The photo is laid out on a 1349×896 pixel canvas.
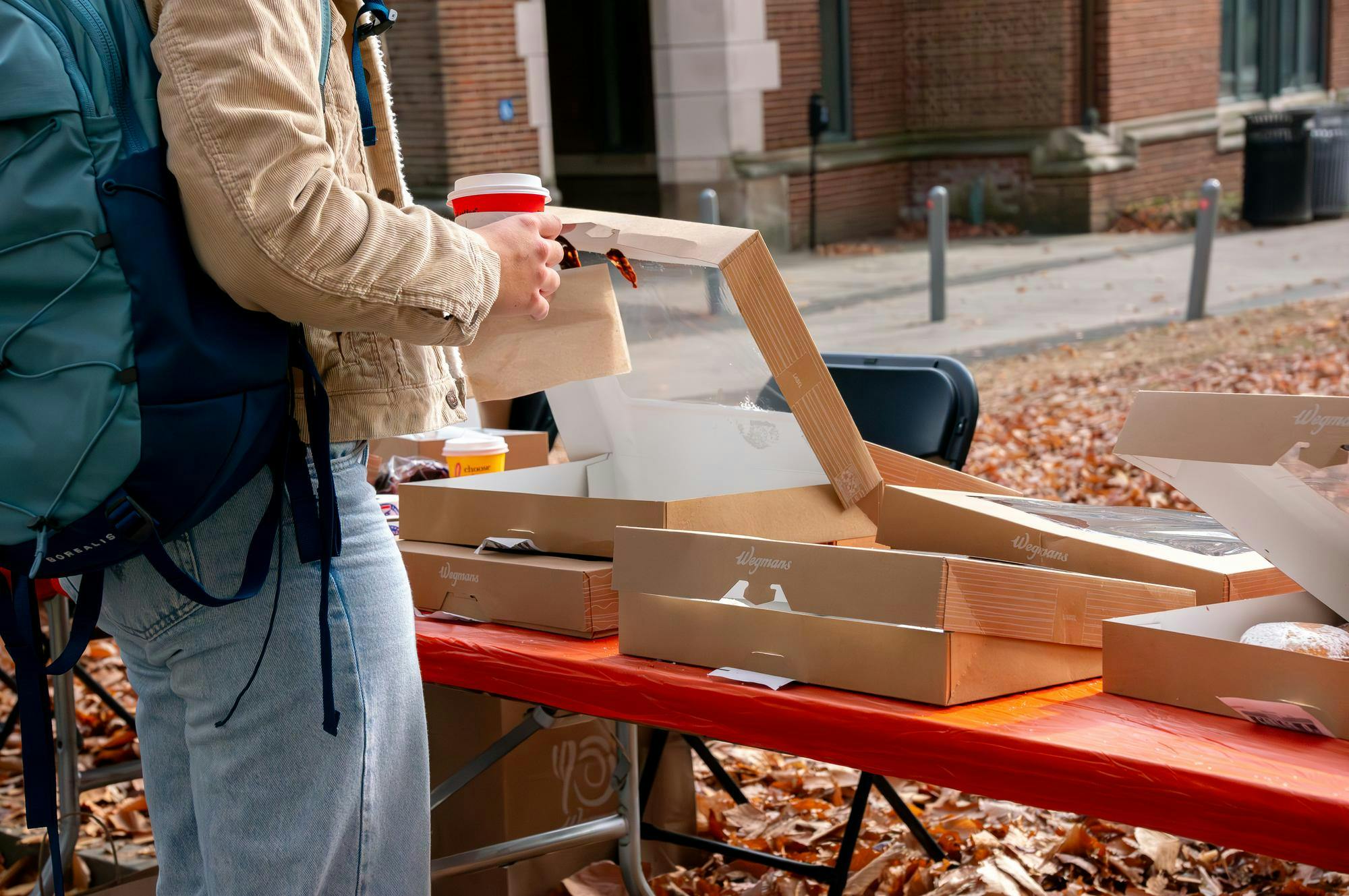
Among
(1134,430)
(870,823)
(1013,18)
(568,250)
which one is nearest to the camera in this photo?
(1134,430)

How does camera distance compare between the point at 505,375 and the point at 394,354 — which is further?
the point at 505,375

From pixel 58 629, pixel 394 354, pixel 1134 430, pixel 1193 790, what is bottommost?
pixel 58 629

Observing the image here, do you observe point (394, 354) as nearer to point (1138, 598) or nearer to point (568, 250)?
point (568, 250)

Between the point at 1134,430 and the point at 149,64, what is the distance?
116cm

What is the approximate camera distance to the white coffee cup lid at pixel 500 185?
1.73m

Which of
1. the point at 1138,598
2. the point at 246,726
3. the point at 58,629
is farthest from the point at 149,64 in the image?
the point at 58,629

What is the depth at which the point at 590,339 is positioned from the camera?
2.10 meters

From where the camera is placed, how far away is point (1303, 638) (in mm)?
1533

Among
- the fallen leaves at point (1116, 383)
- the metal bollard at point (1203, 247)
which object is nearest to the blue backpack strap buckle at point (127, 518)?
the fallen leaves at point (1116, 383)

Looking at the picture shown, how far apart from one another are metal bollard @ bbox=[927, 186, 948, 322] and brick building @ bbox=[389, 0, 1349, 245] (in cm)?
453

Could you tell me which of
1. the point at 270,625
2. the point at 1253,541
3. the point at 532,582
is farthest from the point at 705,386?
the point at 270,625

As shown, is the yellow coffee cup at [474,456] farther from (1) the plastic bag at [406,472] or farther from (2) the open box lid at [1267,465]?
(2) the open box lid at [1267,465]

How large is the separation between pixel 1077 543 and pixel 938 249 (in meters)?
9.20

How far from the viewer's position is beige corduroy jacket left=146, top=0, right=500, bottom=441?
1.27m
